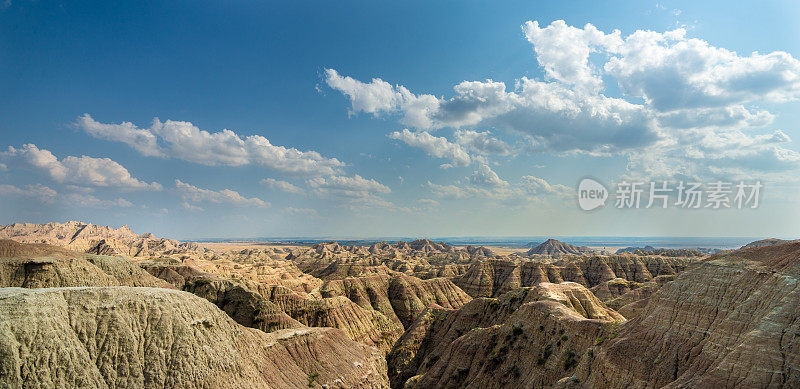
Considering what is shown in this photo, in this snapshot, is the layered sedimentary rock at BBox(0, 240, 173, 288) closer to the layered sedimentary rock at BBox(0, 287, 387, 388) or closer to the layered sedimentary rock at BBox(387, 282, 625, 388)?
the layered sedimentary rock at BBox(0, 287, 387, 388)

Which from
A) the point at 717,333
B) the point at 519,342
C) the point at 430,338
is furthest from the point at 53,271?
the point at 717,333

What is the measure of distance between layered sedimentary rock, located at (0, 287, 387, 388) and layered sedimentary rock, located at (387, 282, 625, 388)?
1975 centimetres

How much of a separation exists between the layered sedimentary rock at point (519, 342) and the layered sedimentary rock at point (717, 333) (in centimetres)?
611

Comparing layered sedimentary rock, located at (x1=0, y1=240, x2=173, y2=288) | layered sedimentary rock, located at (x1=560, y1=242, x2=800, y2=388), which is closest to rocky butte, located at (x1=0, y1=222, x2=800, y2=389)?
layered sedimentary rock, located at (x1=560, y1=242, x2=800, y2=388)

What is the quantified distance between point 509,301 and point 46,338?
5749 cm

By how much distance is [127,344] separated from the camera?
31.7 metres

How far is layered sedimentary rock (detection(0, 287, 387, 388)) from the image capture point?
27578mm

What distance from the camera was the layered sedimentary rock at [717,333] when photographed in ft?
60.8

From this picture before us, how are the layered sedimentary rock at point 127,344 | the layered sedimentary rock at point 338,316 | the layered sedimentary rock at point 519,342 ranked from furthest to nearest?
the layered sedimentary rock at point 338,316
the layered sedimentary rock at point 519,342
the layered sedimentary rock at point 127,344

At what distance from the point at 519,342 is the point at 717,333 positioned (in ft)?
73.5

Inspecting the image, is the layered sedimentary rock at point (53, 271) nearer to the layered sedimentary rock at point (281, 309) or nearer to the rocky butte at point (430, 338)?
the rocky butte at point (430, 338)

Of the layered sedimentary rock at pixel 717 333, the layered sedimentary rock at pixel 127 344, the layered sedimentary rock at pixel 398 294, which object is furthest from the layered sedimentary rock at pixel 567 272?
the layered sedimentary rock at pixel 717 333

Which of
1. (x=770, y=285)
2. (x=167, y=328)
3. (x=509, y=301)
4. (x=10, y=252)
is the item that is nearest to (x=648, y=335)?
(x=770, y=285)

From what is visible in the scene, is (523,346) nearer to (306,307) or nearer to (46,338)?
(46,338)
